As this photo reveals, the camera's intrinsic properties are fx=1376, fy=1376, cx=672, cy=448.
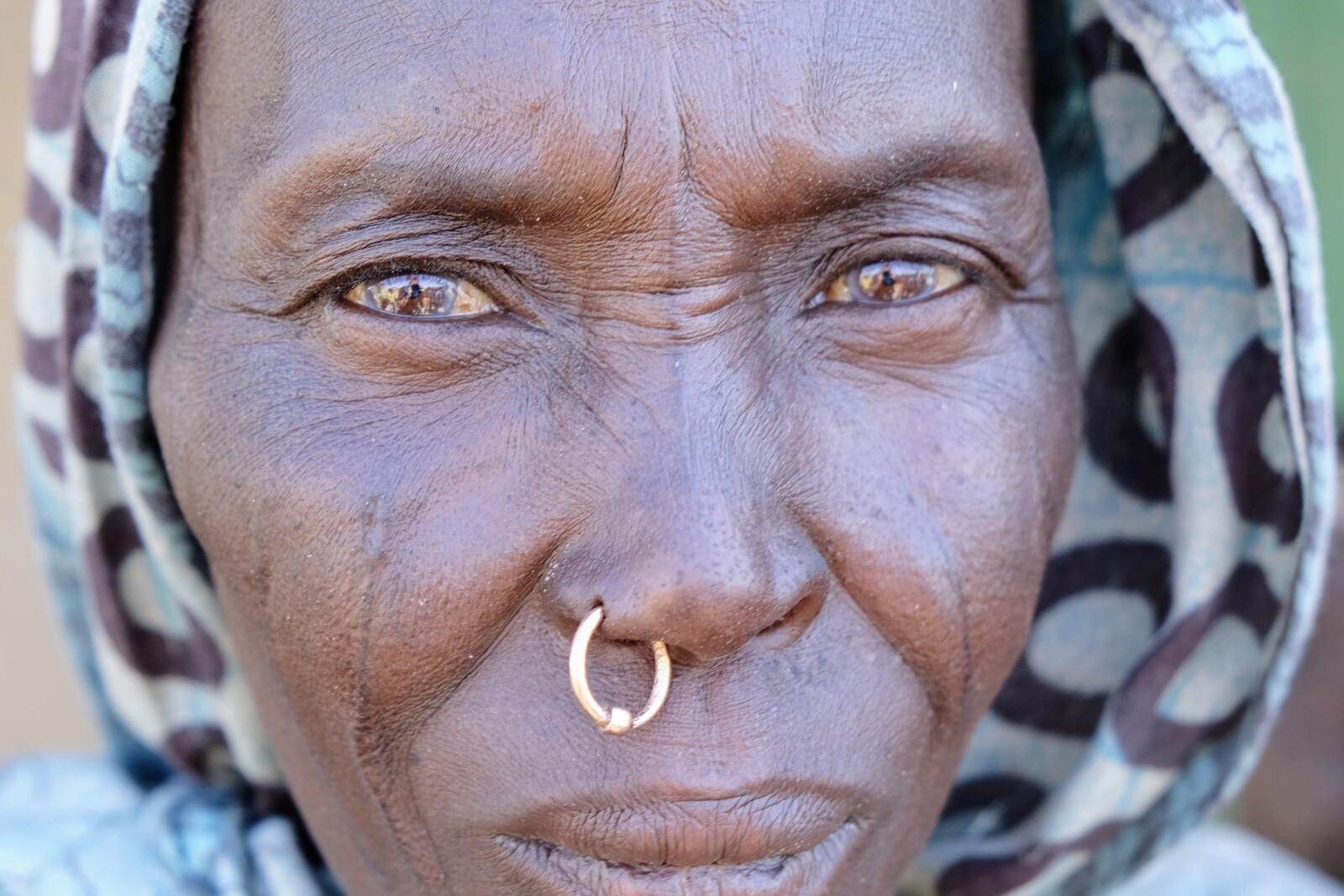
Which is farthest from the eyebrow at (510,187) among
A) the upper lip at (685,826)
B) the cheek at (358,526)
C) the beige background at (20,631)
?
the beige background at (20,631)

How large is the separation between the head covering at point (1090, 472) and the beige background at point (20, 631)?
130cm

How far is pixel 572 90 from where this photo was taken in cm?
116

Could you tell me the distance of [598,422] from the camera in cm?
118

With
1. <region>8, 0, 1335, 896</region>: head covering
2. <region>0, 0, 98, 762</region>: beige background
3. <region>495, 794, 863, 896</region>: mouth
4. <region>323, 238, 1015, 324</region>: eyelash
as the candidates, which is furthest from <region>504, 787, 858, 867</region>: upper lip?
<region>0, 0, 98, 762</region>: beige background

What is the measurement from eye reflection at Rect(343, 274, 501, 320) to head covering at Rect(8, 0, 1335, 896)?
0.98 ft

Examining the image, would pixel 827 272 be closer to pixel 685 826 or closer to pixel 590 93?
pixel 590 93

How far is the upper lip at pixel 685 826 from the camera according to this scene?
1.13 m

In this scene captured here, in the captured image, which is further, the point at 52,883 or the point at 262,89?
the point at 52,883

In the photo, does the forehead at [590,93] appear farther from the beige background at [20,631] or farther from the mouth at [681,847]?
the beige background at [20,631]

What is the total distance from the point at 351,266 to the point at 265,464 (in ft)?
0.64

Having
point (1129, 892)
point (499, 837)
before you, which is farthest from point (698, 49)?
point (1129, 892)

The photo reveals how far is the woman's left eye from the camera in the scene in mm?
1321

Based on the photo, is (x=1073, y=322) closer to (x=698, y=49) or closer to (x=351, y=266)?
(x=698, y=49)

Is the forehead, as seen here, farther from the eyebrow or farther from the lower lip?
the lower lip
